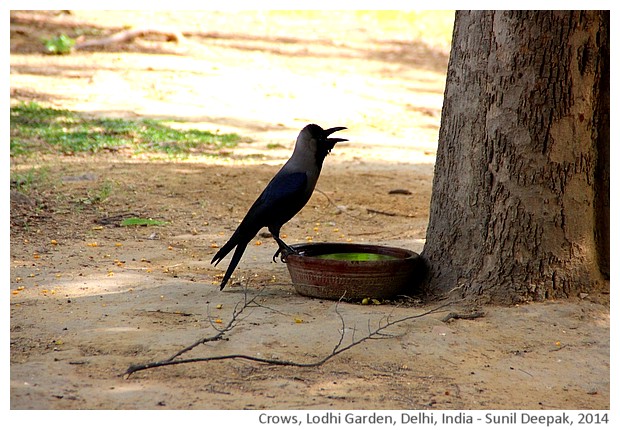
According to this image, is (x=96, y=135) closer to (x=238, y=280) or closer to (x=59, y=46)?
(x=238, y=280)

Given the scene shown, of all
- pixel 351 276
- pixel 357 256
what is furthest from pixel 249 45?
pixel 351 276

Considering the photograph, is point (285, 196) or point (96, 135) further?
point (96, 135)

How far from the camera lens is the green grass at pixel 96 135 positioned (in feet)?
33.2

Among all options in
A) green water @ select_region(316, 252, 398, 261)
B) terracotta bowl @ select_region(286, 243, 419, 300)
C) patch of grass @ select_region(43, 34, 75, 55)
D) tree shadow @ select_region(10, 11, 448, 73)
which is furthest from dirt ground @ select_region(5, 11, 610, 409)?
tree shadow @ select_region(10, 11, 448, 73)

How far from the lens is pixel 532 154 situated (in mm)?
5355

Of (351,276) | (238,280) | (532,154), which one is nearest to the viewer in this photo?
(532,154)

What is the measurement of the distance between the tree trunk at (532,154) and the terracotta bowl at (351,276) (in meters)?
0.35

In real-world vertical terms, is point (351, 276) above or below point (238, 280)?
above

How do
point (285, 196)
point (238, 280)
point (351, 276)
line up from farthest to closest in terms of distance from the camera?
point (238, 280) < point (285, 196) < point (351, 276)

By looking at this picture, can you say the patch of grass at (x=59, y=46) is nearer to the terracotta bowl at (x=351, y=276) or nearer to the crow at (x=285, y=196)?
the crow at (x=285, y=196)

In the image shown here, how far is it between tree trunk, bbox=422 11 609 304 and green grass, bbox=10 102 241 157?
5.17 meters

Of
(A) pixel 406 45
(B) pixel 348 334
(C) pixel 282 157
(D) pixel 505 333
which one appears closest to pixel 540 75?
(D) pixel 505 333

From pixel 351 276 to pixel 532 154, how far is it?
131cm

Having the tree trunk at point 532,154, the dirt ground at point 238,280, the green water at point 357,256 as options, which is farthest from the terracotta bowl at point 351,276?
the tree trunk at point 532,154
